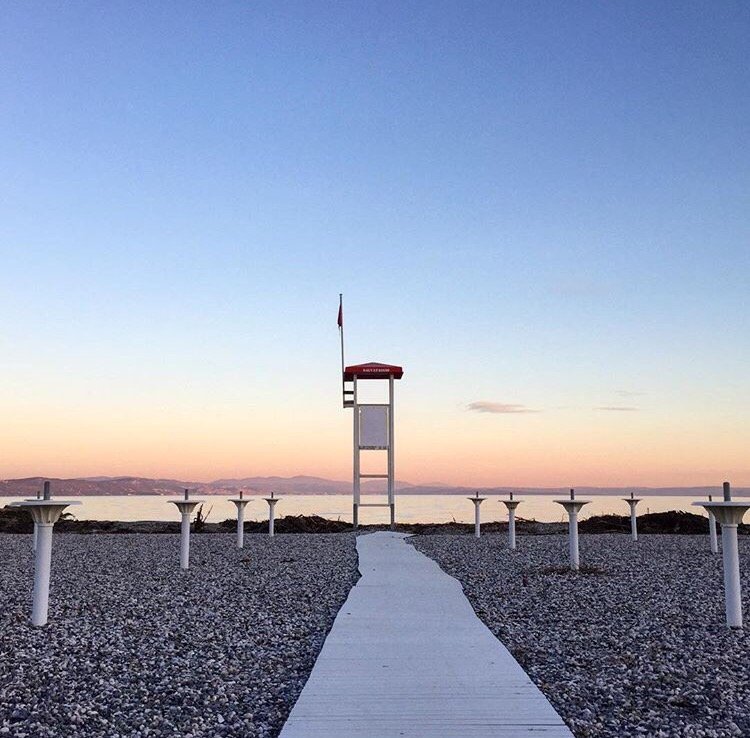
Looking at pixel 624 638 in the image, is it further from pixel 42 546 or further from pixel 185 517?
pixel 185 517

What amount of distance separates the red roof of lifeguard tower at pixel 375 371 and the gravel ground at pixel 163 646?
483 inches

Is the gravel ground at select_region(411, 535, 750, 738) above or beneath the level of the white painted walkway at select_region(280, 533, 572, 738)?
beneath

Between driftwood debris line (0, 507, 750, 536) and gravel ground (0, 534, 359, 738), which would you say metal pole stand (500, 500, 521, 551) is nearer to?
gravel ground (0, 534, 359, 738)

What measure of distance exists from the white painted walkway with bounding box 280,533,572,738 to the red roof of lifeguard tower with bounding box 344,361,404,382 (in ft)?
54.9

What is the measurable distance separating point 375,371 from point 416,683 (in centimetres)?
2021

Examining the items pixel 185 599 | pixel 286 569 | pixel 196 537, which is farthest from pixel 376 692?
pixel 196 537

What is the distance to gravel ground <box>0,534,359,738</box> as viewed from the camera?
16.8ft

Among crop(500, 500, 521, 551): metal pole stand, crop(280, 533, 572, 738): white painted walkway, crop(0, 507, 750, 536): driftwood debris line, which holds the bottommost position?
crop(0, 507, 750, 536): driftwood debris line

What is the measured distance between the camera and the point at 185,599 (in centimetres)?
976

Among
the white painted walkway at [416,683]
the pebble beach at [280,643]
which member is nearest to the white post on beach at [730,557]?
the pebble beach at [280,643]

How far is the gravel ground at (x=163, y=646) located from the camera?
512 centimetres

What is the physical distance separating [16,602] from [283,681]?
17.3 feet

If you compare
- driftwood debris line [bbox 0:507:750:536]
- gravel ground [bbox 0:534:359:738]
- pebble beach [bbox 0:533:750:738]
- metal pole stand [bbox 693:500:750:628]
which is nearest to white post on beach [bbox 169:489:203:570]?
gravel ground [bbox 0:534:359:738]

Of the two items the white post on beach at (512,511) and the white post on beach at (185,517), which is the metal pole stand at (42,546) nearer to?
the white post on beach at (185,517)
